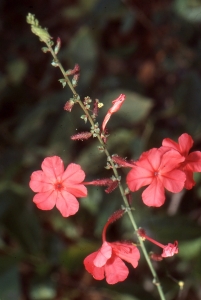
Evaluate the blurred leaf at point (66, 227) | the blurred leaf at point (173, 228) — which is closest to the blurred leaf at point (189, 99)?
the blurred leaf at point (173, 228)

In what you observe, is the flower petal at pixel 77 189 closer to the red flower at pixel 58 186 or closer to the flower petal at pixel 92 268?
the red flower at pixel 58 186

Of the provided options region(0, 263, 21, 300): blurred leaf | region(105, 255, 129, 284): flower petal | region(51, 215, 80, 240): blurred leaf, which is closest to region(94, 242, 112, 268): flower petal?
region(105, 255, 129, 284): flower petal

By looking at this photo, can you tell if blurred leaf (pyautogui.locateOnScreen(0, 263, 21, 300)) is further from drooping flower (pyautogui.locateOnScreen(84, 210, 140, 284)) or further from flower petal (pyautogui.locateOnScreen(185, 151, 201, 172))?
flower petal (pyautogui.locateOnScreen(185, 151, 201, 172))

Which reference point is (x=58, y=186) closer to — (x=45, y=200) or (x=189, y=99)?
(x=45, y=200)

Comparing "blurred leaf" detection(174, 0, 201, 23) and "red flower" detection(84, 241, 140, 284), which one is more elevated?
"blurred leaf" detection(174, 0, 201, 23)

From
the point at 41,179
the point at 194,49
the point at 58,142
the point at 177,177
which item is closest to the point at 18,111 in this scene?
the point at 58,142

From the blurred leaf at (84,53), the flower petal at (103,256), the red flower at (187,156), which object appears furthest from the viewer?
the blurred leaf at (84,53)

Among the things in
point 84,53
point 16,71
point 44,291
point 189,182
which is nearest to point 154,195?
point 189,182
